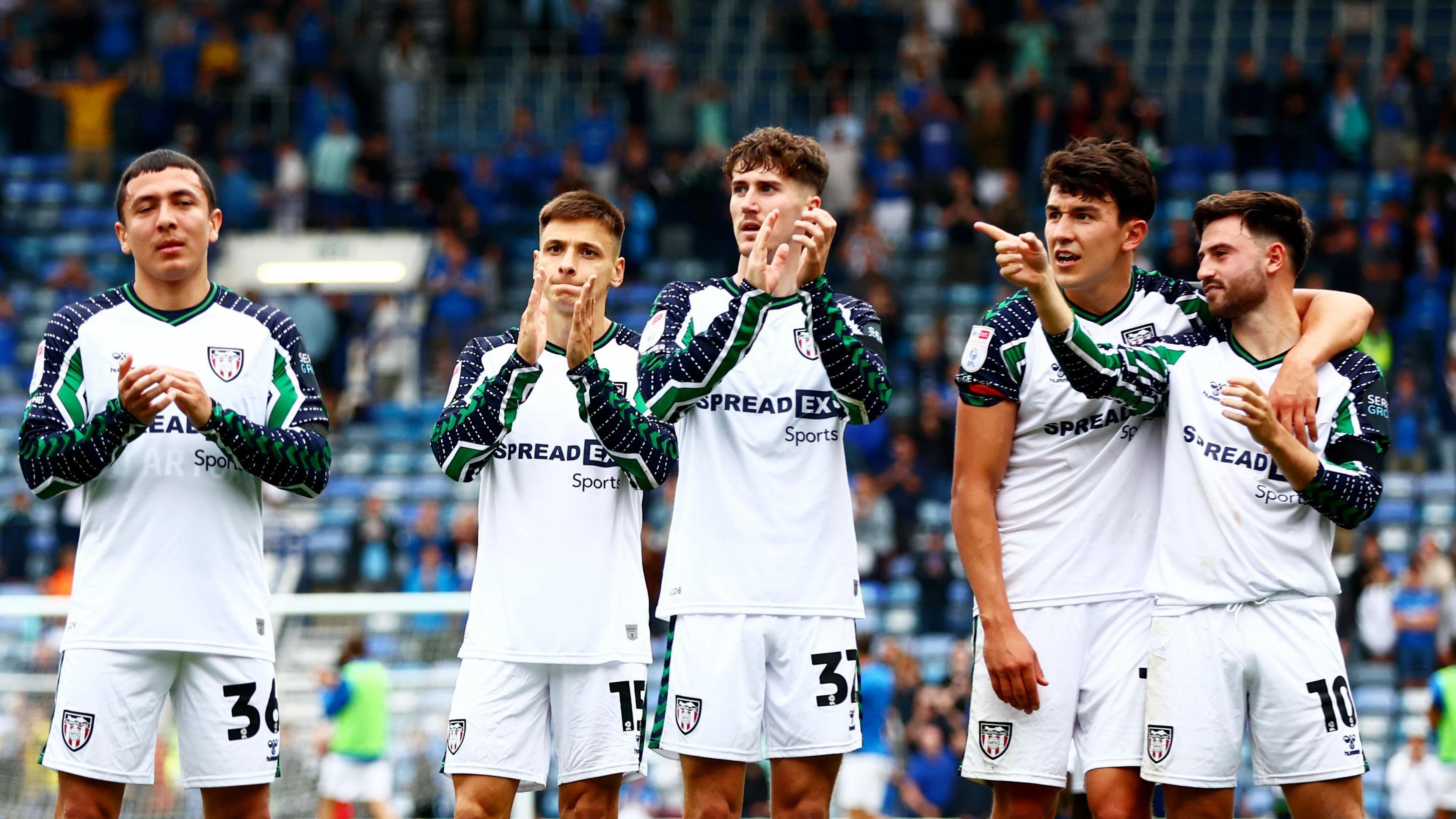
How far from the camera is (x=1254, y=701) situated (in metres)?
5.97

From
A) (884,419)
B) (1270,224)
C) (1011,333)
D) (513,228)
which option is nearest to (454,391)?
(1011,333)

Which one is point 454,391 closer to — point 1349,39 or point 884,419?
point 884,419

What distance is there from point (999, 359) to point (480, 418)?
6.05ft

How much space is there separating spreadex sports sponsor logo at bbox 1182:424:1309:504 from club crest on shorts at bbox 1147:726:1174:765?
83 cm

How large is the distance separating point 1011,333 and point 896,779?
29.0 feet

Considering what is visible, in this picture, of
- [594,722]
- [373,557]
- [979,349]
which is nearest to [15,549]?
[373,557]

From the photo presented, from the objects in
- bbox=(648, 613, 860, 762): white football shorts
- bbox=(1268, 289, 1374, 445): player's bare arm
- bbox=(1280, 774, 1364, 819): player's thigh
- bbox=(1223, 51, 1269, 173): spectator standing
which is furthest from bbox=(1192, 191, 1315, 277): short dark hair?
bbox=(1223, 51, 1269, 173): spectator standing

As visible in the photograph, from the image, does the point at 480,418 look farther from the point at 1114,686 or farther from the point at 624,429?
the point at 1114,686

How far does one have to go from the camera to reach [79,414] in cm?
627

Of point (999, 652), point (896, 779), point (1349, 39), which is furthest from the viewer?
point (1349, 39)

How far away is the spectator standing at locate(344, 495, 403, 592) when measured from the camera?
52.3 feet

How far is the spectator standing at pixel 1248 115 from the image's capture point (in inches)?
838

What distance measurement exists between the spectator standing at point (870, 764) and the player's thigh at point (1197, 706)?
7.70 metres

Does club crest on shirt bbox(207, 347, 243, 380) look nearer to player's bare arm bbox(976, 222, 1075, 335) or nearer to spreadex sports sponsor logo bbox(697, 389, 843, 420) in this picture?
spreadex sports sponsor logo bbox(697, 389, 843, 420)
